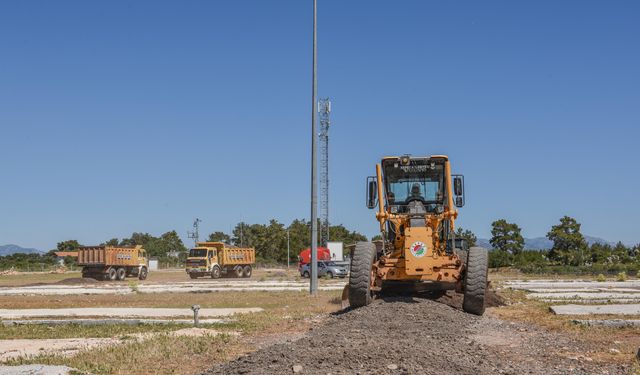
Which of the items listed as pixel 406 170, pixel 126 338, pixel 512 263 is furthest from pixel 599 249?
pixel 126 338

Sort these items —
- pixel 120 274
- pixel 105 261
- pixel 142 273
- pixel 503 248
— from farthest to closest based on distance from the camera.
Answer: pixel 503 248 < pixel 142 273 < pixel 120 274 < pixel 105 261

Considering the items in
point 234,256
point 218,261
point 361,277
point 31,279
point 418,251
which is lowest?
point 31,279

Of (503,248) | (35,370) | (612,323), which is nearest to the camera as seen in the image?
(35,370)

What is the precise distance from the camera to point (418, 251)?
1554 centimetres

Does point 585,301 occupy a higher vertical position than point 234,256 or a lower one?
lower

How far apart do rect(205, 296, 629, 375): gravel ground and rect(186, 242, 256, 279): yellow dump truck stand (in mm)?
38141

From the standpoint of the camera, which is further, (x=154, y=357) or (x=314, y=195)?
(x=314, y=195)

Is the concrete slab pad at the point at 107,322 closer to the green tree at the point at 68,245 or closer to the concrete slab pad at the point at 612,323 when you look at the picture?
the concrete slab pad at the point at 612,323

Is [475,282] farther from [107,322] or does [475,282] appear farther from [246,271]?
[246,271]

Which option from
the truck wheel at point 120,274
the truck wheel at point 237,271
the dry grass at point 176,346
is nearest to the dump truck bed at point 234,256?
the truck wheel at point 237,271

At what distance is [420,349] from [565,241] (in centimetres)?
6046

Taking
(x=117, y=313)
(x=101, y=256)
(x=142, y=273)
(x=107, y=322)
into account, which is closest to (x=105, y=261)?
(x=101, y=256)

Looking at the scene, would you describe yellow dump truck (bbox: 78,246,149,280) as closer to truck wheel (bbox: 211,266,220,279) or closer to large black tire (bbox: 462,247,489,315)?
truck wheel (bbox: 211,266,220,279)

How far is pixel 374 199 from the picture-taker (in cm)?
1711
